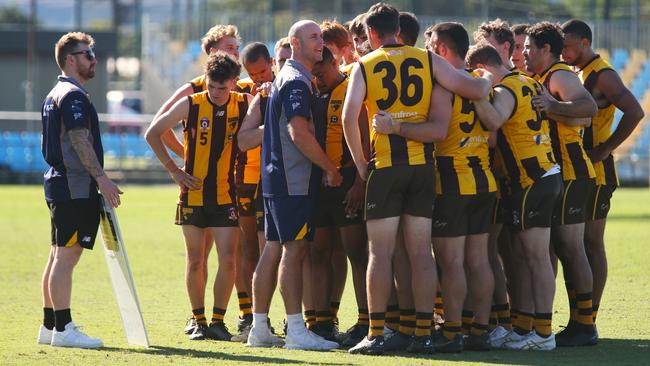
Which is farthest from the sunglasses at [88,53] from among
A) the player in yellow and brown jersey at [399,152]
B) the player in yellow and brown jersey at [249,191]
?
the player in yellow and brown jersey at [399,152]

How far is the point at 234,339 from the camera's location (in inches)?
347

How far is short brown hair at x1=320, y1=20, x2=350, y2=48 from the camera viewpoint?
8977 mm

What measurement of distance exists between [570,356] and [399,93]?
2215mm

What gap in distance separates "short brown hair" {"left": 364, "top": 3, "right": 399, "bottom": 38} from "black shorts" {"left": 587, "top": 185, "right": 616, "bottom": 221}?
2267mm

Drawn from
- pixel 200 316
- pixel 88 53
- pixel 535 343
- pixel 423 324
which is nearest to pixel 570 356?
pixel 535 343

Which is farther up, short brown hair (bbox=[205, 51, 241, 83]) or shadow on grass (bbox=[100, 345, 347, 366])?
short brown hair (bbox=[205, 51, 241, 83])

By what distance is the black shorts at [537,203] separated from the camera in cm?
816

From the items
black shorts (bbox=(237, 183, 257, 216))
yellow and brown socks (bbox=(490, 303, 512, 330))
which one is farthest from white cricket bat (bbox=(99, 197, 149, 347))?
yellow and brown socks (bbox=(490, 303, 512, 330))

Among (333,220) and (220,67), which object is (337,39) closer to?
(220,67)

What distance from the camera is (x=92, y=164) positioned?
26.7 ft

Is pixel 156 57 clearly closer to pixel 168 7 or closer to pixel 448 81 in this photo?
pixel 168 7

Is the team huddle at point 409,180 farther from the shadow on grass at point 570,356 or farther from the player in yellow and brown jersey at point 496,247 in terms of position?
the shadow on grass at point 570,356

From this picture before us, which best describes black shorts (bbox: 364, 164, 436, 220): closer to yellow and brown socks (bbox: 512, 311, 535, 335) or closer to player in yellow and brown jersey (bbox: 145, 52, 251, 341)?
yellow and brown socks (bbox: 512, 311, 535, 335)

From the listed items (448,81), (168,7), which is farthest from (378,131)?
(168,7)
